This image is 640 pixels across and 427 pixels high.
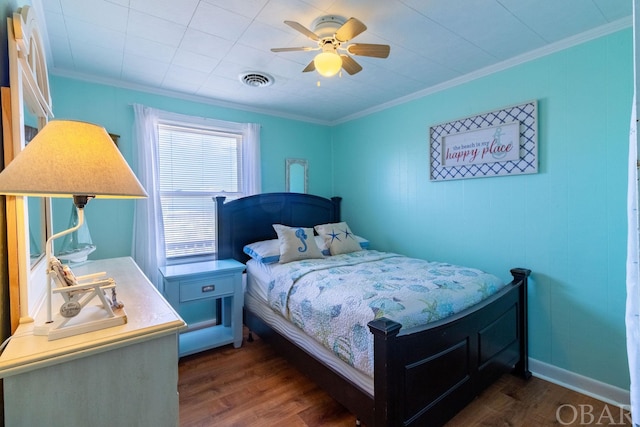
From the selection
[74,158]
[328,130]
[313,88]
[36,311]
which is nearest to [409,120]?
[313,88]

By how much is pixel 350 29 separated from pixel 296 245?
72.5 inches

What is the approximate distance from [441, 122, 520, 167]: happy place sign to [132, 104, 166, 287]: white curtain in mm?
2742

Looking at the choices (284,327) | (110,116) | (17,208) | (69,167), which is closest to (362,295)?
(284,327)

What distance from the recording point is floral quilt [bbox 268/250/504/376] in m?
1.61

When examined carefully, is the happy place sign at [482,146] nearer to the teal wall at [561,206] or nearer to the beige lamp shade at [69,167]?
the teal wall at [561,206]

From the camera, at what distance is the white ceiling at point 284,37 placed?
1.70 m

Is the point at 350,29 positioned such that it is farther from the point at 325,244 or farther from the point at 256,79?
the point at 325,244

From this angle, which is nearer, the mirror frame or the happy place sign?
the mirror frame

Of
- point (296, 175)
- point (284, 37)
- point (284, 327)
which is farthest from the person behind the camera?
point (296, 175)

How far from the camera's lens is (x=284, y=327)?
7.55ft

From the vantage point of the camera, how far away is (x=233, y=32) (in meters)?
1.94

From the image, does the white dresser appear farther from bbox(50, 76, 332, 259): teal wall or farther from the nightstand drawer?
bbox(50, 76, 332, 259): teal wall

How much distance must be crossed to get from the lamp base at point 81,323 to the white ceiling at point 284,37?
1.62m

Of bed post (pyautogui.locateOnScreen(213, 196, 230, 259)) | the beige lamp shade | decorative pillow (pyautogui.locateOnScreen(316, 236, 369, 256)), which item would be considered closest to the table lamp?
the beige lamp shade
